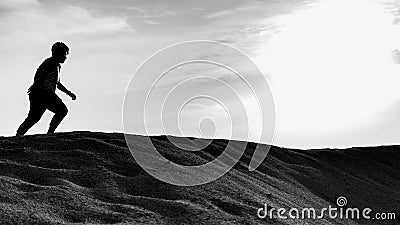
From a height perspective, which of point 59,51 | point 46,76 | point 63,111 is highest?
point 59,51

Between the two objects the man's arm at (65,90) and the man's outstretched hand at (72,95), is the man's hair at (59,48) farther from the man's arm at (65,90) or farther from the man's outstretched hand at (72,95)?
the man's outstretched hand at (72,95)

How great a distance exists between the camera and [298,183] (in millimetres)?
8898

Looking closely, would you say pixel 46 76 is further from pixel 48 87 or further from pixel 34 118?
pixel 34 118

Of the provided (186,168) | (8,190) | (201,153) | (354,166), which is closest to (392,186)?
(354,166)

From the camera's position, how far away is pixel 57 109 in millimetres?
8523

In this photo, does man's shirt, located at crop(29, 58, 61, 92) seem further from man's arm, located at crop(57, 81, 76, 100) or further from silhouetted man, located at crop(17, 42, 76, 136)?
man's arm, located at crop(57, 81, 76, 100)

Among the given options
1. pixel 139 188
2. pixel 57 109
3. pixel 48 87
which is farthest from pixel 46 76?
pixel 139 188

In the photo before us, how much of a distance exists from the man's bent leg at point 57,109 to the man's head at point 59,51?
1.85ft

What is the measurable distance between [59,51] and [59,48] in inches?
1.8

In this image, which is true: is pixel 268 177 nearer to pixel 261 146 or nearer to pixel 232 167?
pixel 232 167

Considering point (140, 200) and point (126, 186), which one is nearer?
point (140, 200)

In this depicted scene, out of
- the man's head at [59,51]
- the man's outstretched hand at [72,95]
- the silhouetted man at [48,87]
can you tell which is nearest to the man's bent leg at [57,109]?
the silhouetted man at [48,87]

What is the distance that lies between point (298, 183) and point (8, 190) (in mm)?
4708

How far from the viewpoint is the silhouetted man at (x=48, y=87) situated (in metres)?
8.38
